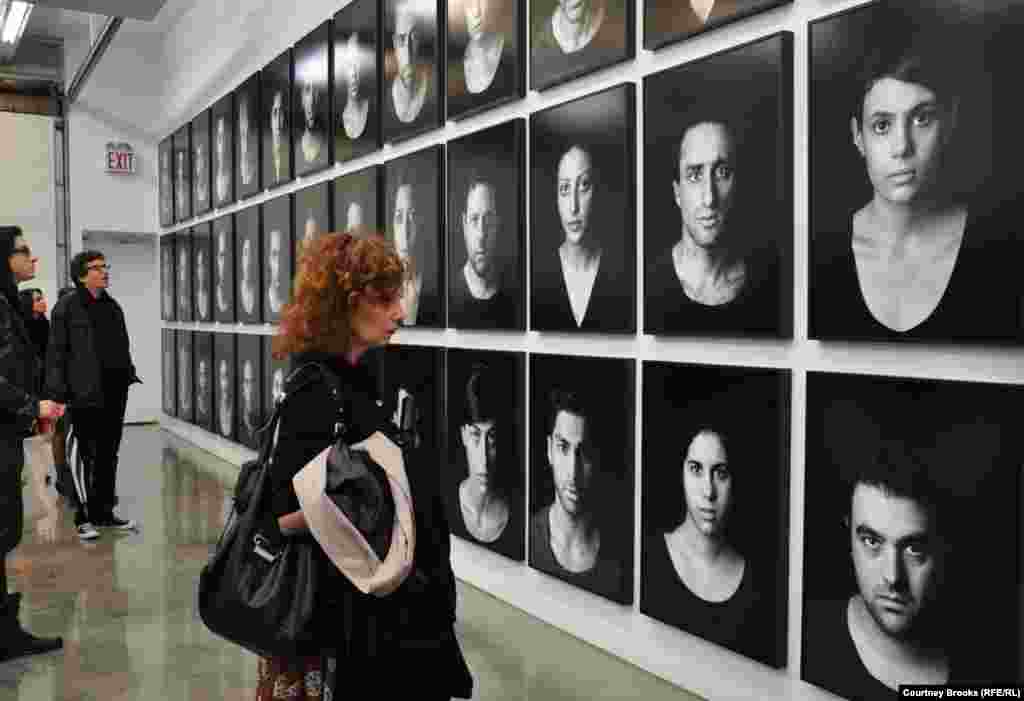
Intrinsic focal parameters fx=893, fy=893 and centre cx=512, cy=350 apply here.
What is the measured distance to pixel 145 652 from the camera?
500cm

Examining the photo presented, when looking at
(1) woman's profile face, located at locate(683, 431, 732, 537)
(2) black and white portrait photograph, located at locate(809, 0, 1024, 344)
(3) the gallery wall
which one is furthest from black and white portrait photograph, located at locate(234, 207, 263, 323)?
(2) black and white portrait photograph, located at locate(809, 0, 1024, 344)

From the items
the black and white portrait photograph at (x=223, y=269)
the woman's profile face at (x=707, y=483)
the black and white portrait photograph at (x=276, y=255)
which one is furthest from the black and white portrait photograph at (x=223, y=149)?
the woman's profile face at (x=707, y=483)

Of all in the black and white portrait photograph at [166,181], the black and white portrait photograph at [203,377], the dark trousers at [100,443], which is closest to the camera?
the dark trousers at [100,443]

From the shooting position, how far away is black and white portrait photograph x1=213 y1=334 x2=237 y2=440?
1110 cm

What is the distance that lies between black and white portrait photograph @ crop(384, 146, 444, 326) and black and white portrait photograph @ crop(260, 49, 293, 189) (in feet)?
8.70

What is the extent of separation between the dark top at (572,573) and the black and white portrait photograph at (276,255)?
4.61 metres

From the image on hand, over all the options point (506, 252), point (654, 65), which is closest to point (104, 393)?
point (506, 252)

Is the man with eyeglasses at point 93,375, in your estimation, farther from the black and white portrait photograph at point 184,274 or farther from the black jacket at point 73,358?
the black and white portrait photograph at point 184,274

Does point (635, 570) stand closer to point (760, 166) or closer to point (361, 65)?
point (760, 166)

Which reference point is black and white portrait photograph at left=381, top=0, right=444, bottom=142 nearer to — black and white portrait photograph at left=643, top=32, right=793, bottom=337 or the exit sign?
black and white portrait photograph at left=643, top=32, right=793, bottom=337

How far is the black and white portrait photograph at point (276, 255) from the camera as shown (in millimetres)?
9180

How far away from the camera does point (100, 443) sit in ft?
26.1

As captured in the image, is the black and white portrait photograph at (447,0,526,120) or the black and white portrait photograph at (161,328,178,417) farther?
the black and white portrait photograph at (161,328,178,417)

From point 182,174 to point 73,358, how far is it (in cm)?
681
